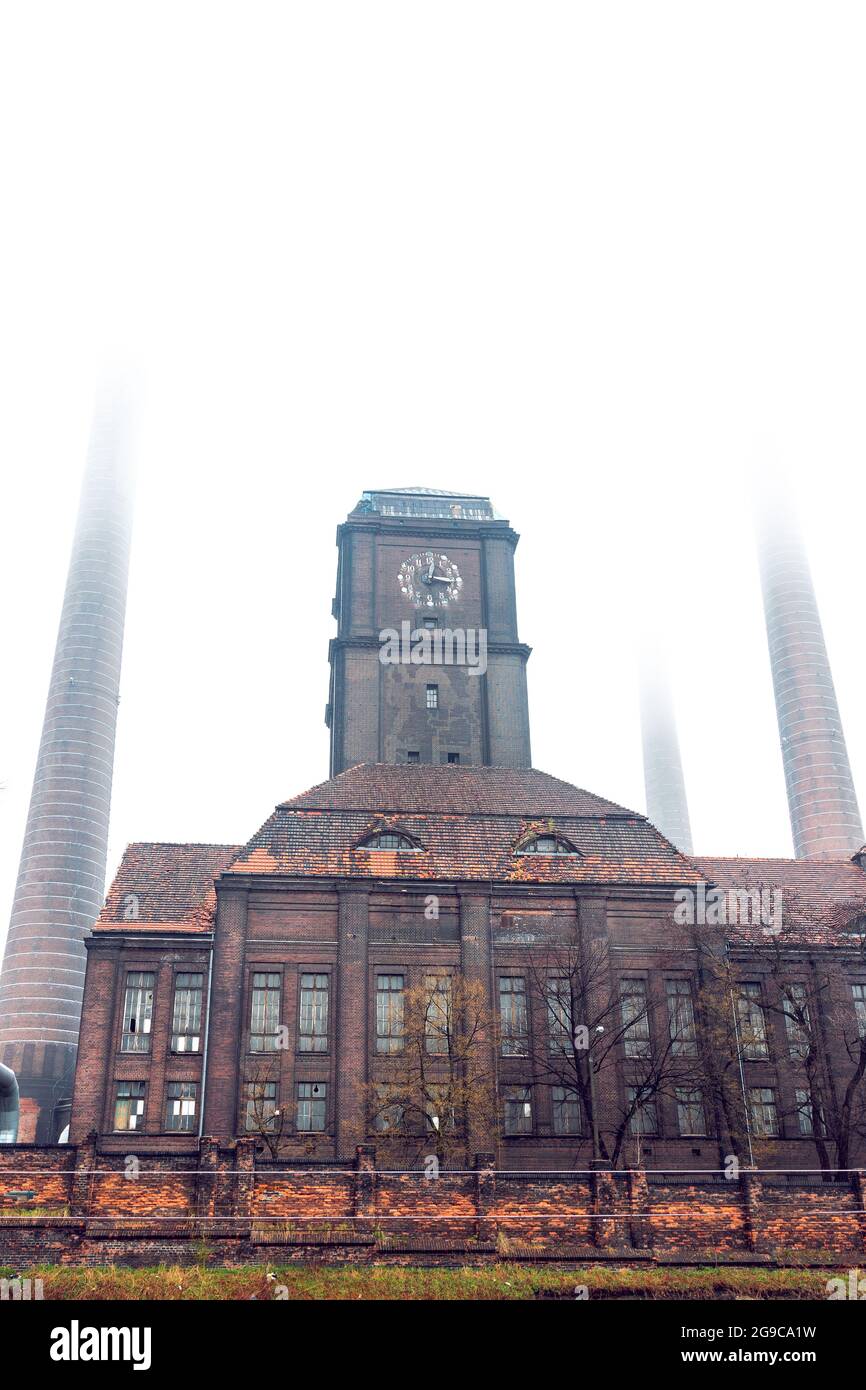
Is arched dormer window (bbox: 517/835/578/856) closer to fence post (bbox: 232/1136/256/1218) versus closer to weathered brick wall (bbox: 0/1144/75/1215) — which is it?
fence post (bbox: 232/1136/256/1218)

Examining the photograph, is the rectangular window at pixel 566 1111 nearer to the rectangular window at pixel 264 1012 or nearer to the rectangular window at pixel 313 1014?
the rectangular window at pixel 313 1014

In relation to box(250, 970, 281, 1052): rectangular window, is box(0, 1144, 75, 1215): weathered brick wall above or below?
below

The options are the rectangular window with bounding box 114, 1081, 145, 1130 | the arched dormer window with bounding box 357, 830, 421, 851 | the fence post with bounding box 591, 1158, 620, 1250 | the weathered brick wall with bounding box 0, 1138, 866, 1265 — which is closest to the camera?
the weathered brick wall with bounding box 0, 1138, 866, 1265

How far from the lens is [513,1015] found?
3638cm

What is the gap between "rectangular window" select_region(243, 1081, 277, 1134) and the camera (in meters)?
33.5

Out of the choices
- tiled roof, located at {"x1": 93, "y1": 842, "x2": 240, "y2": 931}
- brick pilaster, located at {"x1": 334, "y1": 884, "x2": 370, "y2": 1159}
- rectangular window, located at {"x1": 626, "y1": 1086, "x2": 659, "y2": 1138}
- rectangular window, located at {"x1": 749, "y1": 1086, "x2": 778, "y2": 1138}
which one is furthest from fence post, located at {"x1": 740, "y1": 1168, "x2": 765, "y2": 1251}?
tiled roof, located at {"x1": 93, "y1": 842, "x2": 240, "y2": 931}

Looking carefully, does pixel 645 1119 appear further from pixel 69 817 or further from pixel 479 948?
pixel 69 817

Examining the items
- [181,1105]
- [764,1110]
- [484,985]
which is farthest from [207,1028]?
[764,1110]

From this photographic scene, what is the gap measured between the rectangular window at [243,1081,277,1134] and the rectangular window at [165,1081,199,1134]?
242cm

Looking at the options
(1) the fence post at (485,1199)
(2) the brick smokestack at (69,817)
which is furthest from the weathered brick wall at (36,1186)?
(2) the brick smokestack at (69,817)

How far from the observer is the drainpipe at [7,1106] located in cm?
4650

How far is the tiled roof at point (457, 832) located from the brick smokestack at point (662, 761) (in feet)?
147

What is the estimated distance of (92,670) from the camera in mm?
64625
